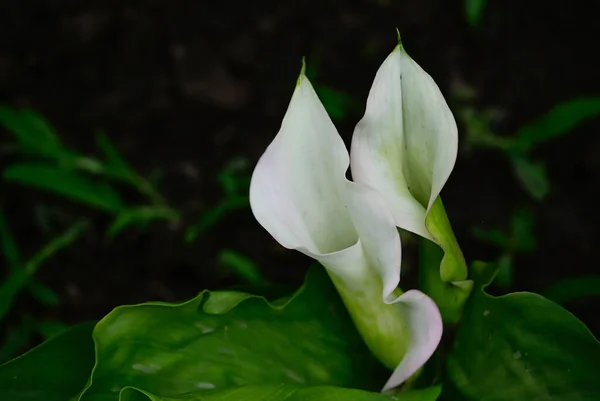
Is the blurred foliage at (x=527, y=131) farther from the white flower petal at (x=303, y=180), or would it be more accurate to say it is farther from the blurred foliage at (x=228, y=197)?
the white flower petal at (x=303, y=180)

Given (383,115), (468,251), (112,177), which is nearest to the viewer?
(383,115)

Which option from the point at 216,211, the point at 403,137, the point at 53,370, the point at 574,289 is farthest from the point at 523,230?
the point at 53,370

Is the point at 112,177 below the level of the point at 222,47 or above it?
below

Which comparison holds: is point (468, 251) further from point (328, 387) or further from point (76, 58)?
point (76, 58)

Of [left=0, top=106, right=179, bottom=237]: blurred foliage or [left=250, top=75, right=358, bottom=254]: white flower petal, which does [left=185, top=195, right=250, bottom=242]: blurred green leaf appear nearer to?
[left=0, top=106, right=179, bottom=237]: blurred foliage

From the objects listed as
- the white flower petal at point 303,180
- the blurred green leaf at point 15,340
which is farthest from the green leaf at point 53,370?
the blurred green leaf at point 15,340

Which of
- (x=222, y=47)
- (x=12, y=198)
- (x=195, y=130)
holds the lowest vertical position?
(x=12, y=198)

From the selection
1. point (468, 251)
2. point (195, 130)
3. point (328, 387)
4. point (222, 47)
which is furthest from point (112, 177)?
point (328, 387)

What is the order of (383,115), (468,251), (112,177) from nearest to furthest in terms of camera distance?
(383,115) → (468,251) → (112,177)
